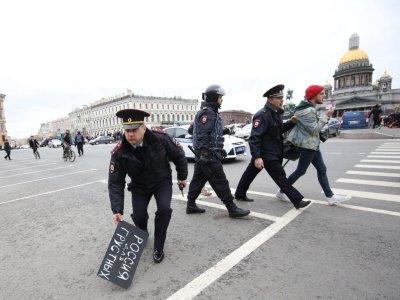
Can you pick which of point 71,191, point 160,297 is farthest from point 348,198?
point 71,191

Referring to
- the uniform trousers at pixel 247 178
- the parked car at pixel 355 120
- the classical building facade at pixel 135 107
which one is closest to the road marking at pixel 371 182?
the uniform trousers at pixel 247 178

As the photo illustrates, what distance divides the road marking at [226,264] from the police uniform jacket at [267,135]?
104 cm

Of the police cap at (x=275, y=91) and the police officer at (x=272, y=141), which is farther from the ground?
the police cap at (x=275, y=91)

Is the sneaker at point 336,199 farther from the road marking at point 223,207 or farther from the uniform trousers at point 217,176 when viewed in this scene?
the uniform trousers at point 217,176

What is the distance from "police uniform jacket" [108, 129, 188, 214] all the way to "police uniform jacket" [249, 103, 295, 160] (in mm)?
1572

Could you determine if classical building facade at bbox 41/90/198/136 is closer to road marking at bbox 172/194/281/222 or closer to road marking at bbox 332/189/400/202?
road marking at bbox 172/194/281/222

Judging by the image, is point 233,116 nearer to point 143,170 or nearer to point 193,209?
point 193,209

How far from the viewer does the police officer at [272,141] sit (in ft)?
13.2

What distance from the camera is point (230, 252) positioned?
9.67 ft

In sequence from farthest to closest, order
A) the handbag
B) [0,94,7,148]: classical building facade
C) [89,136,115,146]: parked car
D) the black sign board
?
[0,94,7,148]: classical building facade < [89,136,115,146]: parked car < the handbag < the black sign board

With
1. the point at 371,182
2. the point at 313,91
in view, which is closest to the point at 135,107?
the point at 371,182

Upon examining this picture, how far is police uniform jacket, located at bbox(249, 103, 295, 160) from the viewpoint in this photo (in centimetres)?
403

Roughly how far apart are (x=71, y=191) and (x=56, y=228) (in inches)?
116

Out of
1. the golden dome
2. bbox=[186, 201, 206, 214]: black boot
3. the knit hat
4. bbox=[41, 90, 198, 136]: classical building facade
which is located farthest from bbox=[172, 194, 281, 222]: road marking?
the golden dome
